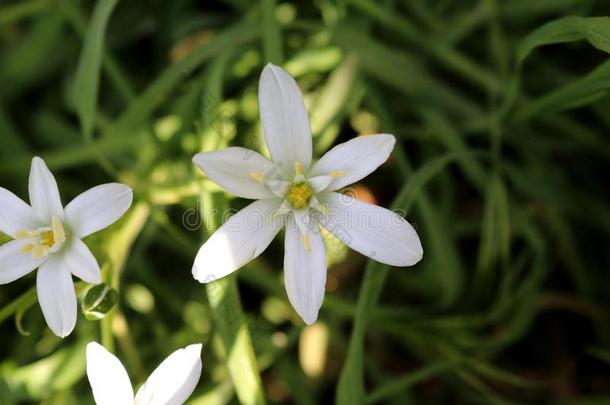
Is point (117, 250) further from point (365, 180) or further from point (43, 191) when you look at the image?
point (365, 180)

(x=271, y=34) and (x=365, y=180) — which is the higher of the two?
(x=271, y=34)

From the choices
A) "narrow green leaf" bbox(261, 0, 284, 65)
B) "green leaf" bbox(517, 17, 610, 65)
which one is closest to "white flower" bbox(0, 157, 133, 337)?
"narrow green leaf" bbox(261, 0, 284, 65)

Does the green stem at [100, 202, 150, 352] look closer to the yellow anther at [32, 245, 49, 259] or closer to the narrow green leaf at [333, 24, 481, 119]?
the yellow anther at [32, 245, 49, 259]

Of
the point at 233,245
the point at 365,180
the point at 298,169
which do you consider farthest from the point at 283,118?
the point at 365,180

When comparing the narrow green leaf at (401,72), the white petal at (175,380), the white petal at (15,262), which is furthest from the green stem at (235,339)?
the narrow green leaf at (401,72)

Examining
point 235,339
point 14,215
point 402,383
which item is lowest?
point 402,383

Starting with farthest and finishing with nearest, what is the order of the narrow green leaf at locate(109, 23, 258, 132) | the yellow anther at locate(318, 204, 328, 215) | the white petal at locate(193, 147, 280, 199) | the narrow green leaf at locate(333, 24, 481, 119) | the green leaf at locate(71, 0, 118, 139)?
the narrow green leaf at locate(333, 24, 481, 119) → the narrow green leaf at locate(109, 23, 258, 132) → the green leaf at locate(71, 0, 118, 139) → the yellow anther at locate(318, 204, 328, 215) → the white petal at locate(193, 147, 280, 199)
